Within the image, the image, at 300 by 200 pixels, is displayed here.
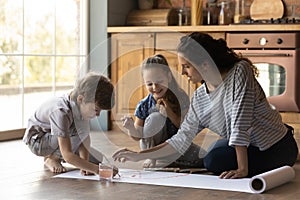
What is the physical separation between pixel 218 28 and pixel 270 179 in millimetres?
2544

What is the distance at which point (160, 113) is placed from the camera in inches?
150

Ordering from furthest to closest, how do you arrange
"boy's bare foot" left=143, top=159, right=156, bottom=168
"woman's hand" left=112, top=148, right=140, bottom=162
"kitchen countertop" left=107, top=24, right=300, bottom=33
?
"kitchen countertop" left=107, top=24, right=300, bottom=33 → "boy's bare foot" left=143, top=159, right=156, bottom=168 → "woman's hand" left=112, top=148, right=140, bottom=162

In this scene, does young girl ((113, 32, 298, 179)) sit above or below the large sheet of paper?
above

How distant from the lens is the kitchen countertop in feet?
17.3

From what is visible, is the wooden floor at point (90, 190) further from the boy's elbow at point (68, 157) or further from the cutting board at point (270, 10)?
the cutting board at point (270, 10)

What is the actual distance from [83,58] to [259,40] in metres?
1.60

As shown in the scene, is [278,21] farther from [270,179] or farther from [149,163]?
[270,179]

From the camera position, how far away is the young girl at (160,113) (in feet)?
12.3

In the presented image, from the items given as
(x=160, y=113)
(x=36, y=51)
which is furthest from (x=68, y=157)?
(x=36, y=51)

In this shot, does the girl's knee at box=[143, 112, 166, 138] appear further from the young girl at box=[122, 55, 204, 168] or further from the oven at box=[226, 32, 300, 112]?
the oven at box=[226, 32, 300, 112]

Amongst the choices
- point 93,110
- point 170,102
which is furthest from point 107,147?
point 93,110

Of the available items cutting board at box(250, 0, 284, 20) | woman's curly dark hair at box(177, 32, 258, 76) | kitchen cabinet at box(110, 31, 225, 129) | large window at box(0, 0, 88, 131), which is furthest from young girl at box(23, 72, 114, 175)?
cutting board at box(250, 0, 284, 20)

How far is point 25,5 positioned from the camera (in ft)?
17.9

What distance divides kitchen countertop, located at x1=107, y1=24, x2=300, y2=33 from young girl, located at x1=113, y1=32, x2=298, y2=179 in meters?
1.85
